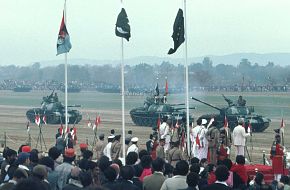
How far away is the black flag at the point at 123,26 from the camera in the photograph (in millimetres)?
20328

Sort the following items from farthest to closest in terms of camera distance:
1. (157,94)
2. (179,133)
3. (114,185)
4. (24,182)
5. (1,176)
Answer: (157,94)
(179,133)
(1,176)
(114,185)
(24,182)

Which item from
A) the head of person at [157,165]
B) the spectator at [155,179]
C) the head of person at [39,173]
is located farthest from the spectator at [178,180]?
the head of person at [39,173]

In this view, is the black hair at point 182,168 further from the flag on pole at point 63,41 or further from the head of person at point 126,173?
the flag on pole at point 63,41

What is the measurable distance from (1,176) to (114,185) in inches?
111

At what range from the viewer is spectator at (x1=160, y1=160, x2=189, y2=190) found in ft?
34.5

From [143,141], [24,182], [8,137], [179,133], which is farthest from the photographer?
[8,137]

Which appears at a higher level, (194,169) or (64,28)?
(64,28)

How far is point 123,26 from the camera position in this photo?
20.4 metres

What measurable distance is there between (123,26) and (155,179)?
9.82 meters

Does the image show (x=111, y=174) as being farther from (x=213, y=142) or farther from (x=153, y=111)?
(x=153, y=111)

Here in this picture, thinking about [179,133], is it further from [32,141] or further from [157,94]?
[157,94]

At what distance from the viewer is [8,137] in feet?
120

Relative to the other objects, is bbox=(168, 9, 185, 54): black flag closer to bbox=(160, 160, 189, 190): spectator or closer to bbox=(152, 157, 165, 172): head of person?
bbox=(152, 157, 165, 172): head of person

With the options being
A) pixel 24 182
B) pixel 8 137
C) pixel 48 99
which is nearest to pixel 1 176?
pixel 24 182
